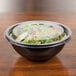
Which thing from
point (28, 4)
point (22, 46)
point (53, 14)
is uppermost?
point (22, 46)

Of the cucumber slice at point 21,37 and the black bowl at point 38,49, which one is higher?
the cucumber slice at point 21,37

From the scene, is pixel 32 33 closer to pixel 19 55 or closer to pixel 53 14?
pixel 19 55

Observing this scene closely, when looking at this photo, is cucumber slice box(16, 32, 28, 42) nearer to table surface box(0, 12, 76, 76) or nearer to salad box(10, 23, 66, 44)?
salad box(10, 23, 66, 44)

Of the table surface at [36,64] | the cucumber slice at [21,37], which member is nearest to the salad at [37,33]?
the cucumber slice at [21,37]

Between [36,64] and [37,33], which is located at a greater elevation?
[37,33]

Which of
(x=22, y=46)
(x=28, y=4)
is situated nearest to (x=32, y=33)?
(x=22, y=46)

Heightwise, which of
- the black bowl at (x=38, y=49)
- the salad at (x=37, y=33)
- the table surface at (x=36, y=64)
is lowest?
the table surface at (x=36, y=64)

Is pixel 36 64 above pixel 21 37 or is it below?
below

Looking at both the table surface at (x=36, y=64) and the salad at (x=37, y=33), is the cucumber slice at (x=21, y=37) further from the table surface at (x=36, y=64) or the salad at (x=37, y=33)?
the table surface at (x=36, y=64)
